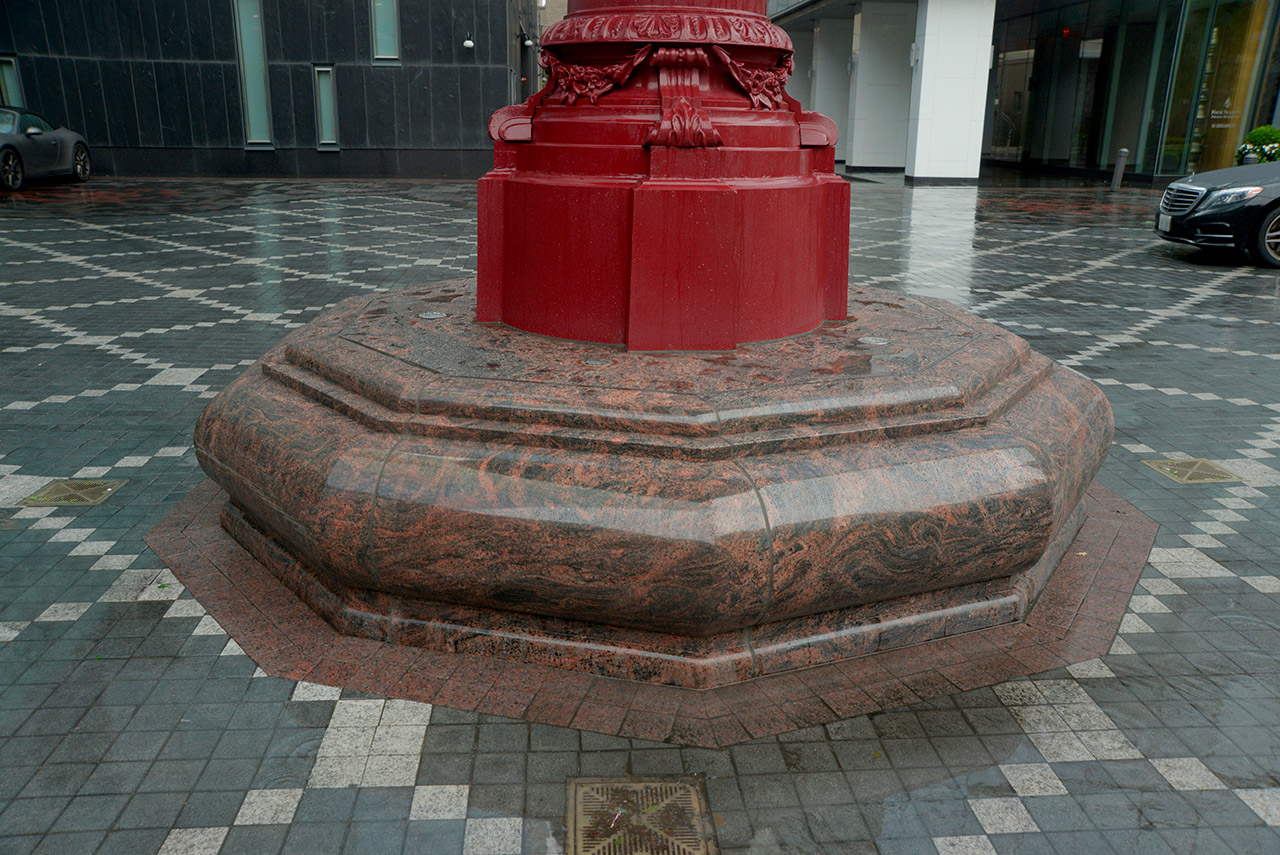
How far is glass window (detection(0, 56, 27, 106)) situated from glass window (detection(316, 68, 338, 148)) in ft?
21.0

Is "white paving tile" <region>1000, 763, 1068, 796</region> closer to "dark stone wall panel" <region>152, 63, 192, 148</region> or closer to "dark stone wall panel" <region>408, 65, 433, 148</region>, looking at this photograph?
"dark stone wall panel" <region>408, 65, 433, 148</region>

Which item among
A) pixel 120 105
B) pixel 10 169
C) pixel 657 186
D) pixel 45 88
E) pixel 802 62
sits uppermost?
pixel 802 62

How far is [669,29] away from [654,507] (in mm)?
2244

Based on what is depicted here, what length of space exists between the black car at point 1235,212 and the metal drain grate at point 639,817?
12.5 meters

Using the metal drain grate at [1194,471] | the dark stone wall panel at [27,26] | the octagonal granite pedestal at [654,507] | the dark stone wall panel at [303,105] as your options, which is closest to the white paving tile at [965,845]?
the octagonal granite pedestal at [654,507]

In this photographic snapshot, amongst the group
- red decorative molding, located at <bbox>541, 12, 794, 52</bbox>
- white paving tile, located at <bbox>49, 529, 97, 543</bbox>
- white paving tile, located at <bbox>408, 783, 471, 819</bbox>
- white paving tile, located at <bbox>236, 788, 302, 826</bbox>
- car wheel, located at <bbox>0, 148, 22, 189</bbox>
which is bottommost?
white paving tile, located at <bbox>408, 783, 471, 819</bbox>

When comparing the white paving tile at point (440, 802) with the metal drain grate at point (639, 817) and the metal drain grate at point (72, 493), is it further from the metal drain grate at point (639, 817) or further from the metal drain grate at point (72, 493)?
the metal drain grate at point (72, 493)

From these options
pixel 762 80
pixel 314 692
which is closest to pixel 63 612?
pixel 314 692

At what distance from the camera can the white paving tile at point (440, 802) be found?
267 cm

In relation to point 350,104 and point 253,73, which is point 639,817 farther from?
point 253,73

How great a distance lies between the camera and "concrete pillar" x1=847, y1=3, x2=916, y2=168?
1057 inches

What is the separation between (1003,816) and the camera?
269cm

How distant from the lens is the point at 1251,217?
12.2 m

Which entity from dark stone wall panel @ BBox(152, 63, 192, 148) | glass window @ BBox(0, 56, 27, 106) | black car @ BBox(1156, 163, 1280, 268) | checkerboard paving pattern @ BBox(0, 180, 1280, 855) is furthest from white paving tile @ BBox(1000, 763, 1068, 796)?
glass window @ BBox(0, 56, 27, 106)
